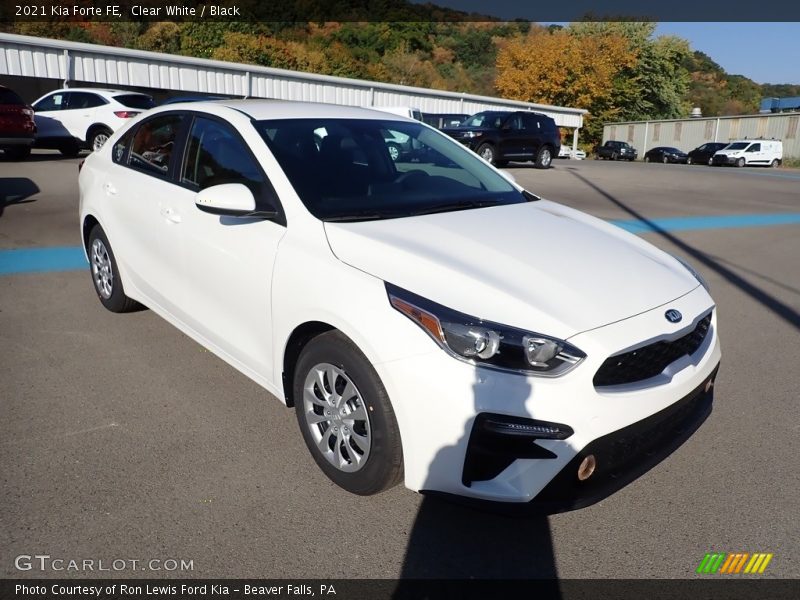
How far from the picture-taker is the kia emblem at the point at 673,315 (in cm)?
268

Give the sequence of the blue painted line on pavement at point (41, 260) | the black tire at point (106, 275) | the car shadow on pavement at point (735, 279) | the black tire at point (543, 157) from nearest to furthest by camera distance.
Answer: the black tire at point (106, 275)
the car shadow on pavement at point (735, 279)
the blue painted line on pavement at point (41, 260)
the black tire at point (543, 157)

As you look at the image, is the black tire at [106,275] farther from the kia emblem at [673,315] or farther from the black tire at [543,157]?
the black tire at [543,157]

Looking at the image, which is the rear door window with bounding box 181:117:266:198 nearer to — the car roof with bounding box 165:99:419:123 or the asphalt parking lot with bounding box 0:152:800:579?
the car roof with bounding box 165:99:419:123

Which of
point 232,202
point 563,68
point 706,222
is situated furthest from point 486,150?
point 563,68

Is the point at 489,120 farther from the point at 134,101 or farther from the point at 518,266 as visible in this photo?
the point at 518,266

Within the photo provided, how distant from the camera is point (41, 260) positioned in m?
6.80

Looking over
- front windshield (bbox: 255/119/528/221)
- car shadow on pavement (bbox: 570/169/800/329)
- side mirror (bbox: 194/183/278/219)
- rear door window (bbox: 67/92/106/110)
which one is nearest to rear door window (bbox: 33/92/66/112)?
rear door window (bbox: 67/92/106/110)

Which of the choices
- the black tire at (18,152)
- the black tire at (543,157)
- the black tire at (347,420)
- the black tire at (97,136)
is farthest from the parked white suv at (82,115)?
the black tire at (347,420)

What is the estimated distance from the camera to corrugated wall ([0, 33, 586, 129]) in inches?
842

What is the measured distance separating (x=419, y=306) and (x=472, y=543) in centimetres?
101

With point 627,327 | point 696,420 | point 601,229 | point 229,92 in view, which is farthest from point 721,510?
point 229,92

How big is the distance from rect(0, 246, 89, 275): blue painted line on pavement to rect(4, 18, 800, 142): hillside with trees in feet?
141

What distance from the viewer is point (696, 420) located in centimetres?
288

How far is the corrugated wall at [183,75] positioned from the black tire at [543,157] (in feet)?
26.7
